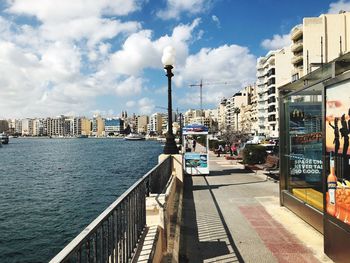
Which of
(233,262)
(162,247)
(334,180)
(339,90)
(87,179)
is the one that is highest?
(339,90)

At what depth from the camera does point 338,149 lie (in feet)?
18.7

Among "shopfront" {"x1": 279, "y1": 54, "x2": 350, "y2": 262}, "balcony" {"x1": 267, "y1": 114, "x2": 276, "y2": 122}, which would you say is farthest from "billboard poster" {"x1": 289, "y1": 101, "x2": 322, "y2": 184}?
"balcony" {"x1": 267, "y1": 114, "x2": 276, "y2": 122}

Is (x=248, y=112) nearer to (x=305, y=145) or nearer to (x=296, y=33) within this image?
(x=296, y=33)

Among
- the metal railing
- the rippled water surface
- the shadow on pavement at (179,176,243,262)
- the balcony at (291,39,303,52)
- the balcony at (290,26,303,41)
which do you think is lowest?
the rippled water surface

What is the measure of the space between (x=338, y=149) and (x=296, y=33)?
231 feet

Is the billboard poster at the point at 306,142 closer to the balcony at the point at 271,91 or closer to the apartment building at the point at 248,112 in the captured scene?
the balcony at the point at 271,91

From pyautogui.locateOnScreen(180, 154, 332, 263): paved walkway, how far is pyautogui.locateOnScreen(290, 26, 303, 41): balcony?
63.5 meters

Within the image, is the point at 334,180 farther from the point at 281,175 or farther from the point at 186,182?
the point at 186,182

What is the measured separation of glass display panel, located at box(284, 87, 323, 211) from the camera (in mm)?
7895

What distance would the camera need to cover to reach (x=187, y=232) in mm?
7695

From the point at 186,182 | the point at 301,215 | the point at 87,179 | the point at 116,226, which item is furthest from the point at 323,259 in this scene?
the point at 87,179

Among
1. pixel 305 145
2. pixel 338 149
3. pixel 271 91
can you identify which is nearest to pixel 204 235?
pixel 338 149

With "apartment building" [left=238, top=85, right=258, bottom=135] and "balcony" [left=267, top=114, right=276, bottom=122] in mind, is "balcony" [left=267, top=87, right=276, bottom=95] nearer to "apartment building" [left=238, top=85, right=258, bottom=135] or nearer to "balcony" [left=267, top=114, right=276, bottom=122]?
"balcony" [left=267, top=114, right=276, bottom=122]

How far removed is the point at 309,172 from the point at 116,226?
6.10 meters
